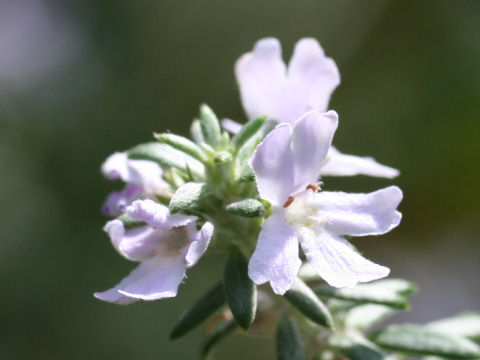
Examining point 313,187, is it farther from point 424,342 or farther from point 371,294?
point 424,342

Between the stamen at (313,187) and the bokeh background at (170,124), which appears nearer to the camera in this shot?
the stamen at (313,187)

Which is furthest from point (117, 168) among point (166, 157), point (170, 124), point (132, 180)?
point (170, 124)

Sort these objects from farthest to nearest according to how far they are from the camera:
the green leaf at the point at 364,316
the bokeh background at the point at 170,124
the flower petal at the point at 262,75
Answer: the bokeh background at the point at 170,124
the flower petal at the point at 262,75
the green leaf at the point at 364,316

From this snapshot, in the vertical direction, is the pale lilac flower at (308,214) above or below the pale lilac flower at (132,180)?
below

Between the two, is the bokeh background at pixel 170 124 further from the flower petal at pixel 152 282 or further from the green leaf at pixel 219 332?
the flower petal at pixel 152 282

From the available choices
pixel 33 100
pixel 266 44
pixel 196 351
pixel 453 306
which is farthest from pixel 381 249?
pixel 266 44

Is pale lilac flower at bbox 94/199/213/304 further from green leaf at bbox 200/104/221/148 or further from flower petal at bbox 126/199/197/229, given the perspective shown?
green leaf at bbox 200/104/221/148

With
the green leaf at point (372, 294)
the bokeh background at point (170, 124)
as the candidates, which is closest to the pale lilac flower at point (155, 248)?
the green leaf at point (372, 294)

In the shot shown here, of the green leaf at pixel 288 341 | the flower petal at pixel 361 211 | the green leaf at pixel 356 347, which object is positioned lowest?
the green leaf at pixel 356 347

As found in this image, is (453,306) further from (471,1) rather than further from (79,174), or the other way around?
(79,174)
